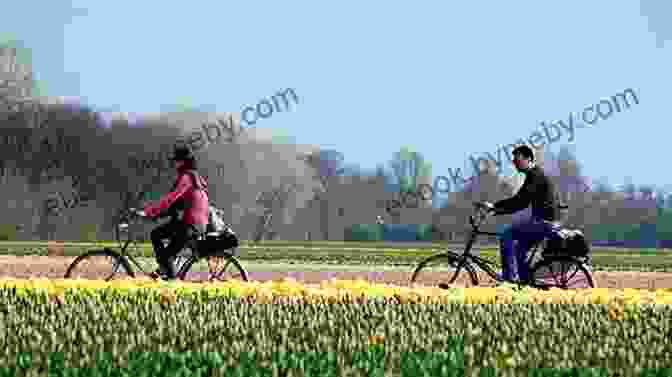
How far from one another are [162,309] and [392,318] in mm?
2465

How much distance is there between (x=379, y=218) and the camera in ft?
229

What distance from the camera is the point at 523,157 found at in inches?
507

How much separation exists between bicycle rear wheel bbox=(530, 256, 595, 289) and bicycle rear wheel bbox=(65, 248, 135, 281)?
5.12 m

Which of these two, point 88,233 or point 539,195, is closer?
point 539,195

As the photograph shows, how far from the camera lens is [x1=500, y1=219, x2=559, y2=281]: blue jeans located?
1288 centimetres

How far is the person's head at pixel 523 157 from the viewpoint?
42.2 feet

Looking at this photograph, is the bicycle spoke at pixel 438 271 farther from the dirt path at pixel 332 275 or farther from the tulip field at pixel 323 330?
the dirt path at pixel 332 275

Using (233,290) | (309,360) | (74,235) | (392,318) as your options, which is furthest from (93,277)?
(74,235)

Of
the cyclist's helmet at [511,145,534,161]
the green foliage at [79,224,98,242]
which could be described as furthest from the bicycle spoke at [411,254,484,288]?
the green foliage at [79,224,98,242]

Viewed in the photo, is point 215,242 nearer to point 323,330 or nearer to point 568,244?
point 323,330

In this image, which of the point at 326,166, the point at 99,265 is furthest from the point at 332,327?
the point at 326,166

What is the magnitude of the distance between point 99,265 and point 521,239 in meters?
5.52

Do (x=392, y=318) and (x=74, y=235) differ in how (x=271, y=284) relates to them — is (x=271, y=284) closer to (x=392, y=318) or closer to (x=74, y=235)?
(x=392, y=318)

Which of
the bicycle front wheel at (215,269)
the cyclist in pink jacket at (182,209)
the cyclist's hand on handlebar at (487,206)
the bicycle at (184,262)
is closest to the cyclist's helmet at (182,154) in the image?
the cyclist in pink jacket at (182,209)
